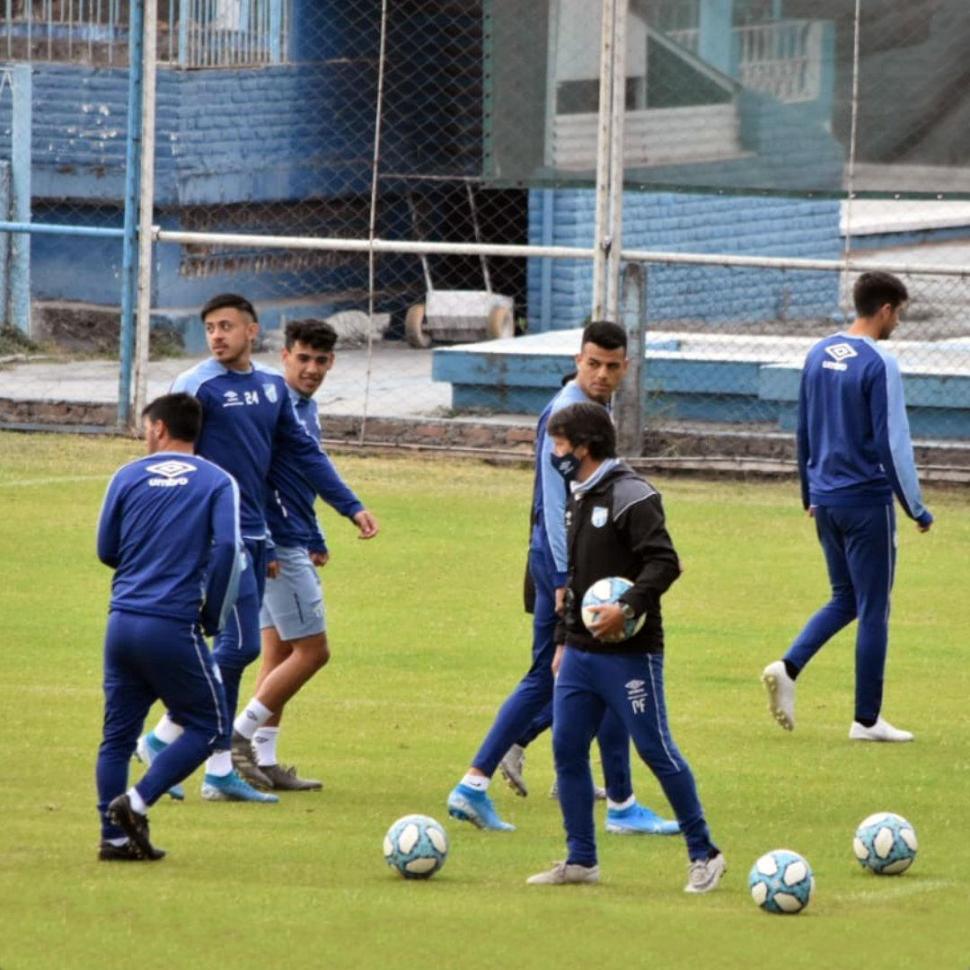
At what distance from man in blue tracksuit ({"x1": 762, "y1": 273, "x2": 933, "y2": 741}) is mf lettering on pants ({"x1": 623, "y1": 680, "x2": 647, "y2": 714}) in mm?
3019

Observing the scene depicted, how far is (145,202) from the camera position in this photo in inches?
730

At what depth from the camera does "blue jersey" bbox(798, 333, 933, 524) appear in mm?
10234

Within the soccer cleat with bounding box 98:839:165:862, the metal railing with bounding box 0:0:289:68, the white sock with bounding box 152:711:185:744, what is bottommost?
the soccer cleat with bounding box 98:839:165:862

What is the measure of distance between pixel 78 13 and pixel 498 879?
19.0 metres

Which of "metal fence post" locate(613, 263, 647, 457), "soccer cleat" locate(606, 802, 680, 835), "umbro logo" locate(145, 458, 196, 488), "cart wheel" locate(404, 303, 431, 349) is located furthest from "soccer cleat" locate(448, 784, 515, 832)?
"cart wheel" locate(404, 303, 431, 349)

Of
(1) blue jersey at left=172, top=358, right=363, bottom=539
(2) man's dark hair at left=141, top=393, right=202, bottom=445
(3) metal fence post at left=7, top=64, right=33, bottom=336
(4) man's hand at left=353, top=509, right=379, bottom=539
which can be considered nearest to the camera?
(2) man's dark hair at left=141, top=393, right=202, bottom=445

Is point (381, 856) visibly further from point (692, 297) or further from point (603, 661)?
point (692, 297)

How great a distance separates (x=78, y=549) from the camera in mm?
14484

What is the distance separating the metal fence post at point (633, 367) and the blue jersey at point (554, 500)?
9.08m

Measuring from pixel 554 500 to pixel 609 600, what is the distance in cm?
118

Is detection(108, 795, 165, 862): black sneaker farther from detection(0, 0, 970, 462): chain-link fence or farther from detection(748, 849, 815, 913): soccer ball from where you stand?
detection(0, 0, 970, 462): chain-link fence

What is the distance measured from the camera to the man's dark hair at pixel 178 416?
7820mm

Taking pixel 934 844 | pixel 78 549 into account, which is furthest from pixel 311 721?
pixel 78 549

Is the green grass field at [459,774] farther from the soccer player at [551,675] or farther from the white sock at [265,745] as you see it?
the white sock at [265,745]
